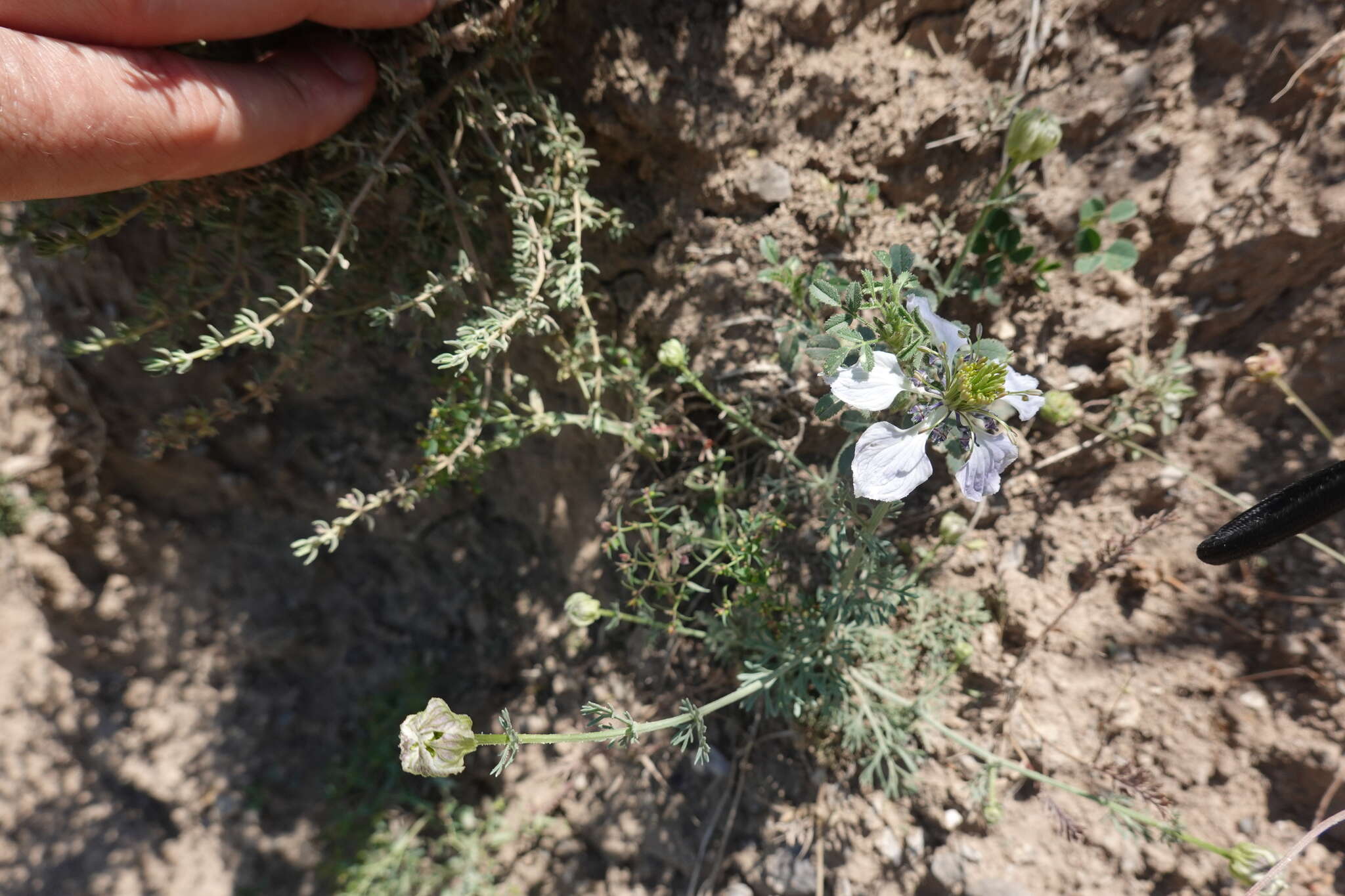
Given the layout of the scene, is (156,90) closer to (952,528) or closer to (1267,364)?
(952,528)

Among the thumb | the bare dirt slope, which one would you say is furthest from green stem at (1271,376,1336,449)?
the thumb

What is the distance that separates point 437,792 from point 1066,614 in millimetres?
2263

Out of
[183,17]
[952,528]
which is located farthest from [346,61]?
[952,528]

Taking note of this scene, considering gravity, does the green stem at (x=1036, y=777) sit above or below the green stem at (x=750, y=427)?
below

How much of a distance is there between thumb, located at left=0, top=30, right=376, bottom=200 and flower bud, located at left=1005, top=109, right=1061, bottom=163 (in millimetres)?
1353

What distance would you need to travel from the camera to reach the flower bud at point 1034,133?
1399mm

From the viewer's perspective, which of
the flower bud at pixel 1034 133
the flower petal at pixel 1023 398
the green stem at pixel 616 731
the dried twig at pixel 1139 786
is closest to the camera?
the green stem at pixel 616 731

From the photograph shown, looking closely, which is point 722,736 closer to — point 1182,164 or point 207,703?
point 1182,164

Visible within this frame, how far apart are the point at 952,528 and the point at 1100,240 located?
768mm

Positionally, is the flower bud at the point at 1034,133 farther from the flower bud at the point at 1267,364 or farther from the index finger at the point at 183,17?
the index finger at the point at 183,17

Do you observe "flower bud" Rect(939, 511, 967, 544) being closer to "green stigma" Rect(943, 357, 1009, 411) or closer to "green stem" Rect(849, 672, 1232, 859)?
"green stem" Rect(849, 672, 1232, 859)

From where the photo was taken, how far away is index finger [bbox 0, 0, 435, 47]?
1208mm

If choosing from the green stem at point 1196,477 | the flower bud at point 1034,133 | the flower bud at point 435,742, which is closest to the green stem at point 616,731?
the flower bud at point 435,742

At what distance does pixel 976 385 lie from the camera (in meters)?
Answer: 1.11
